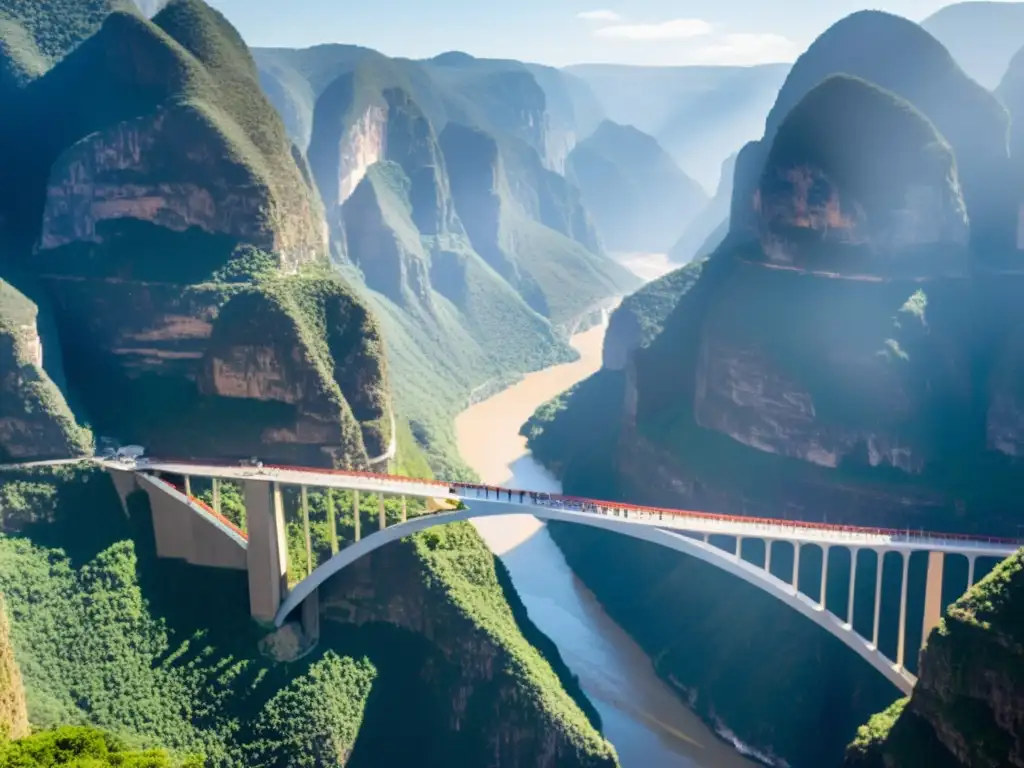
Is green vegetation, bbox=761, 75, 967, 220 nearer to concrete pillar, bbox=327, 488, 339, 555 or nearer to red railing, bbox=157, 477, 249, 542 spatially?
concrete pillar, bbox=327, 488, 339, 555

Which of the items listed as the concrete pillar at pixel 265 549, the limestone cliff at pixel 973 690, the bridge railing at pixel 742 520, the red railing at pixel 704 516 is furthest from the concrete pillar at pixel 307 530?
the limestone cliff at pixel 973 690

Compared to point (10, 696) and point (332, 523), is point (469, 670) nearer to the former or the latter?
point (332, 523)

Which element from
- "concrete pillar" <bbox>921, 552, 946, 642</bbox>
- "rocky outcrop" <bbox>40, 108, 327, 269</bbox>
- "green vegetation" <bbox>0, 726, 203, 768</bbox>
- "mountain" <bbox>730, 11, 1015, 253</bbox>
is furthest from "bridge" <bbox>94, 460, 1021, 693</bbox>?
"mountain" <bbox>730, 11, 1015, 253</bbox>

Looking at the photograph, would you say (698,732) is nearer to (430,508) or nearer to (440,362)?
(430,508)

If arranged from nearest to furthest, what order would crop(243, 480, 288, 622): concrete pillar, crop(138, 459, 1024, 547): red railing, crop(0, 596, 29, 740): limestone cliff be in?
crop(0, 596, 29, 740): limestone cliff < crop(243, 480, 288, 622): concrete pillar < crop(138, 459, 1024, 547): red railing

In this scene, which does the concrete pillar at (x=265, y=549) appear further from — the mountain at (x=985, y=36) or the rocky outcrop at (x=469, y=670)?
the mountain at (x=985, y=36)
